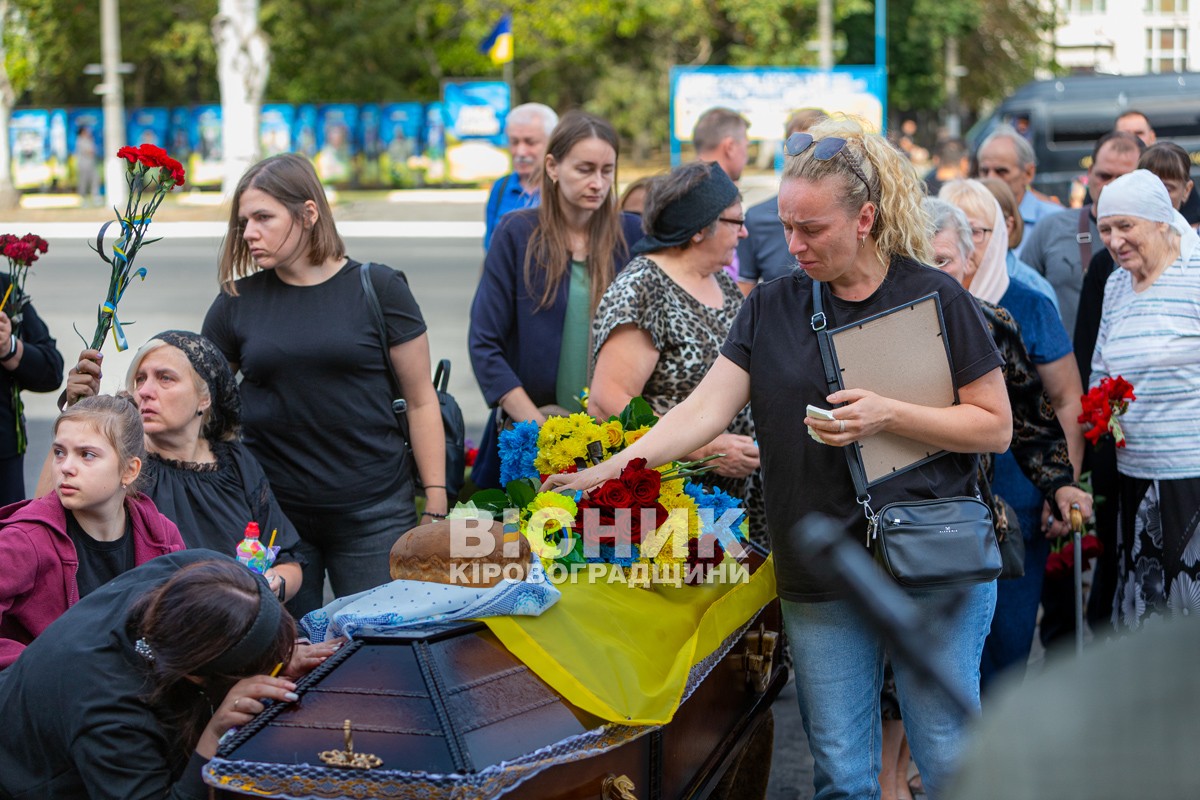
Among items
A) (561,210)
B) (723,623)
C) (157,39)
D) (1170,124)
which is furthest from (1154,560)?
(157,39)

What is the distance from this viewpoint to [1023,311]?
425cm

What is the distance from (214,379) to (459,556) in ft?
3.69

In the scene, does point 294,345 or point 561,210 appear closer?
point 294,345

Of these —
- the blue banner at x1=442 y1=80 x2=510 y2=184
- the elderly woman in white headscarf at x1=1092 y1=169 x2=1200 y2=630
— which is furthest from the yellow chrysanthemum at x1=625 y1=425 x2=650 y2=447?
the blue banner at x1=442 y1=80 x2=510 y2=184

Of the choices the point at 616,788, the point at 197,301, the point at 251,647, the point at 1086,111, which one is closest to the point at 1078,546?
the point at 616,788

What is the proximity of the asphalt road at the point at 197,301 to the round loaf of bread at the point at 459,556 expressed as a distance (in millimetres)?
1224

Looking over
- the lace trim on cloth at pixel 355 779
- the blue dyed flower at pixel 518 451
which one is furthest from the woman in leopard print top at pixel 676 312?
the lace trim on cloth at pixel 355 779

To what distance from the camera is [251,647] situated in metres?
2.49

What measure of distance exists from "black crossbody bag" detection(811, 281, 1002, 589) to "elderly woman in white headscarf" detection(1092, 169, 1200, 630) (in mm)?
1707

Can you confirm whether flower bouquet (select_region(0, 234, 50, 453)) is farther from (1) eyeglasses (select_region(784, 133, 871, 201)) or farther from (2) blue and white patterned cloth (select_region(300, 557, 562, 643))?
(1) eyeglasses (select_region(784, 133, 871, 201))

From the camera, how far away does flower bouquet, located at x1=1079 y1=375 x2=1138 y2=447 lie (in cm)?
415

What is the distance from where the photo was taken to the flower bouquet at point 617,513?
2.97 m

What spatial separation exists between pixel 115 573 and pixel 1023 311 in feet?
9.10

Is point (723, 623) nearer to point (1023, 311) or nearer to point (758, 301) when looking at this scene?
point (758, 301)
